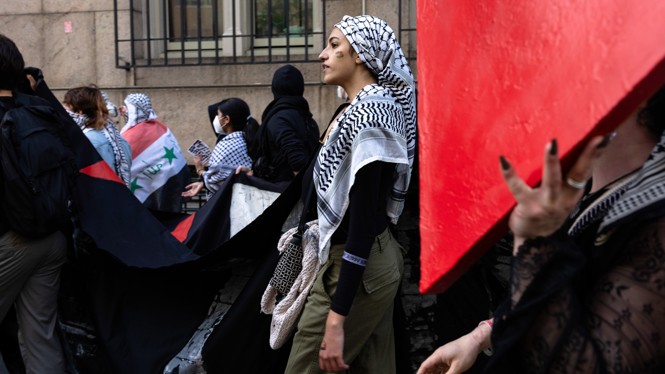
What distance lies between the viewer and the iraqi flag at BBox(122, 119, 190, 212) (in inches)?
310

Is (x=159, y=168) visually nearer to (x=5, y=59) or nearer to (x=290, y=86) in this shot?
(x=290, y=86)

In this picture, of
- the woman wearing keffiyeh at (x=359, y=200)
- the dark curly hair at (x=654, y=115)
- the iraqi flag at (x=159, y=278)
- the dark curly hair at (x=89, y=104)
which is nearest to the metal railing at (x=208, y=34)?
the dark curly hair at (x=89, y=104)

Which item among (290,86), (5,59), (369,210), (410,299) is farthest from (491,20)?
(290,86)

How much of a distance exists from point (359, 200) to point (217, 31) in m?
7.84

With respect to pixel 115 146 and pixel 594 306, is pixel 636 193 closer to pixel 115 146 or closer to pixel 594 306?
pixel 594 306

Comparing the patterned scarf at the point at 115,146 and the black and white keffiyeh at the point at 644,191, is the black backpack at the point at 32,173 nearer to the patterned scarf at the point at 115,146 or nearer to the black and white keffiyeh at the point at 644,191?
the patterned scarf at the point at 115,146

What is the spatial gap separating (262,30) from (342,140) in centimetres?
779

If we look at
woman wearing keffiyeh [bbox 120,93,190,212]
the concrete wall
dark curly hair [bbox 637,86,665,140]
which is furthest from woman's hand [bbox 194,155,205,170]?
dark curly hair [bbox 637,86,665,140]

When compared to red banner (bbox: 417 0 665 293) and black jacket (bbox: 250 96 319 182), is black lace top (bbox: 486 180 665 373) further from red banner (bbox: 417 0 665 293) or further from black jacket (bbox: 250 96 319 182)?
black jacket (bbox: 250 96 319 182)

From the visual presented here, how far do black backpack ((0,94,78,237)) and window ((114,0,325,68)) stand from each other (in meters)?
5.96

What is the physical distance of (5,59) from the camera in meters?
4.41

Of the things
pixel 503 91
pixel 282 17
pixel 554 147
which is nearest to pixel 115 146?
pixel 282 17

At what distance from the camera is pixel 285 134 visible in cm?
596

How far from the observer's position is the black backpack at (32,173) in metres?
4.30
